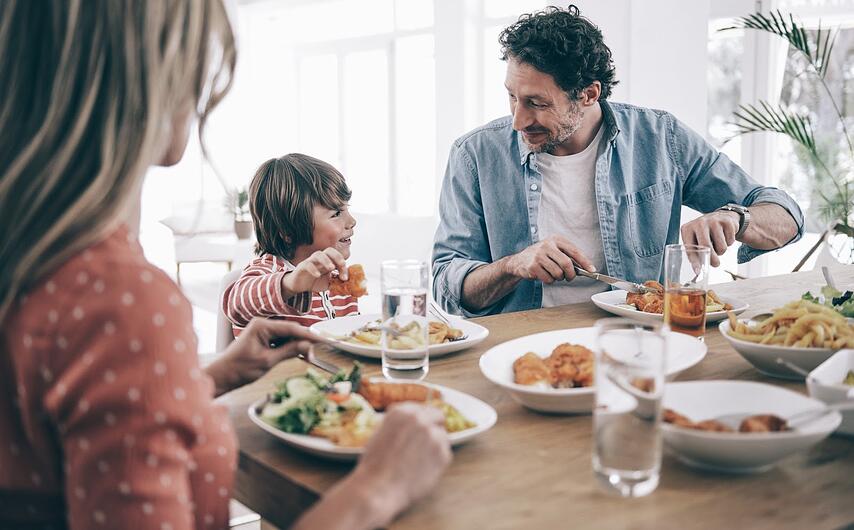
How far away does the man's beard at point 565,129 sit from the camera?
7.86 feet

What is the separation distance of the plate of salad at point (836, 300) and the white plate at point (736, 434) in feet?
2.05

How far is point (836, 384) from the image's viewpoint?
3.61ft

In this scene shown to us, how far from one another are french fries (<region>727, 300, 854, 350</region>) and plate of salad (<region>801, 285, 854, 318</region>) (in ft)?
0.86

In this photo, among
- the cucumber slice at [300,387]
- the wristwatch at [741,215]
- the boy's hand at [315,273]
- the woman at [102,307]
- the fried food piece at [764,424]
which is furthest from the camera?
the wristwatch at [741,215]

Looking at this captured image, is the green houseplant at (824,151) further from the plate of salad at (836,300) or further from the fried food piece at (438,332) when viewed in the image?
the fried food piece at (438,332)

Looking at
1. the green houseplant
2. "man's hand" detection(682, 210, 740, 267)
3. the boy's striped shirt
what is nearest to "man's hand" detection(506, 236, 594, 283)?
"man's hand" detection(682, 210, 740, 267)

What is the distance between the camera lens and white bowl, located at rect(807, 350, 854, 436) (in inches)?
41.8

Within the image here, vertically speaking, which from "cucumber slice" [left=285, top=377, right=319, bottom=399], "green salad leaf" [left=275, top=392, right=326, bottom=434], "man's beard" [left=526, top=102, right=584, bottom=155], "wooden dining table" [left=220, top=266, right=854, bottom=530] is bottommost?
"wooden dining table" [left=220, top=266, right=854, bottom=530]

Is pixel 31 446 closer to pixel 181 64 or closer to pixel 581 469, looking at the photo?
pixel 181 64

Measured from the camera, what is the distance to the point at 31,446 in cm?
83

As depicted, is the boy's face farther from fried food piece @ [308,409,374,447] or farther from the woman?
the woman

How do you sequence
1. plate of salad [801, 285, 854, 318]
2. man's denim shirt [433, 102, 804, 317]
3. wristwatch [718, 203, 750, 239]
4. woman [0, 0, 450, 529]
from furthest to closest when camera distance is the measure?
man's denim shirt [433, 102, 804, 317]
wristwatch [718, 203, 750, 239]
plate of salad [801, 285, 854, 318]
woman [0, 0, 450, 529]

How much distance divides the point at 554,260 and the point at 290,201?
0.85 meters

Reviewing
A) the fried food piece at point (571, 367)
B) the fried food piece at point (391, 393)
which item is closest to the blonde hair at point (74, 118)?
the fried food piece at point (391, 393)
